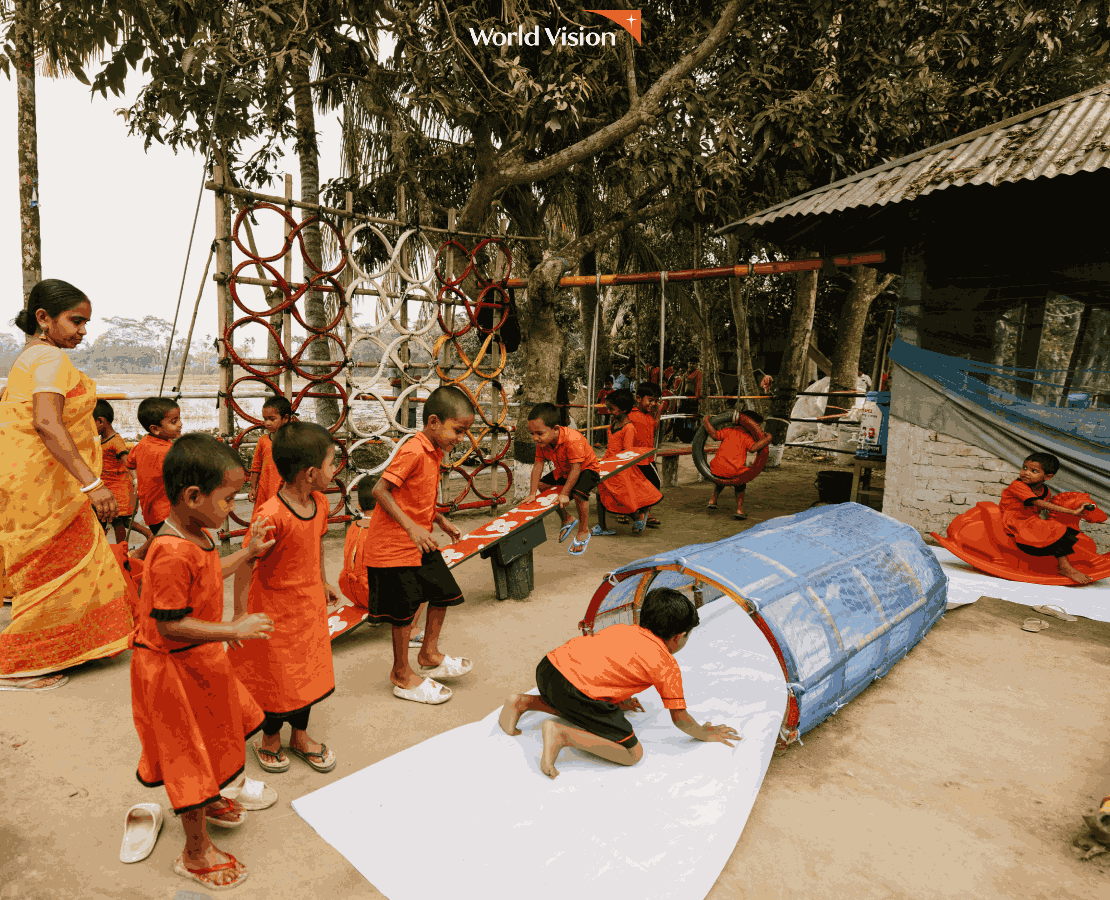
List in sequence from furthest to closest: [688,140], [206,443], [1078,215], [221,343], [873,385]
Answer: [873,385] → [688,140] → [1078,215] → [221,343] → [206,443]

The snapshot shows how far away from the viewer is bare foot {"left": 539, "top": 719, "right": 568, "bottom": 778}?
2.75 m

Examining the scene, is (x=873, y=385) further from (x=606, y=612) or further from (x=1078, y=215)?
Answer: (x=606, y=612)

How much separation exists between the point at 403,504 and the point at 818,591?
212cm

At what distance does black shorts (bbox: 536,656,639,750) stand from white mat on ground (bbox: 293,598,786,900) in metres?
0.15

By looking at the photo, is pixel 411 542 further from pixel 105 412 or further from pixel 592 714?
pixel 105 412

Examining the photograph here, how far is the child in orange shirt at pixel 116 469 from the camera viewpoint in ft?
15.1

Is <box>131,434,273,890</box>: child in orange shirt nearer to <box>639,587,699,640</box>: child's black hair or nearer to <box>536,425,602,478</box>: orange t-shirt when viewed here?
<box>639,587,699,640</box>: child's black hair

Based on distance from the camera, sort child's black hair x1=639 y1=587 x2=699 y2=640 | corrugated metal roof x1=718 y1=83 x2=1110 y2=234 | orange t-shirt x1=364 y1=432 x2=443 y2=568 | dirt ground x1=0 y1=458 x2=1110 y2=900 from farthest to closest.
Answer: corrugated metal roof x1=718 y1=83 x2=1110 y2=234, orange t-shirt x1=364 y1=432 x2=443 y2=568, child's black hair x1=639 y1=587 x2=699 y2=640, dirt ground x1=0 y1=458 x2=1110 y2=900

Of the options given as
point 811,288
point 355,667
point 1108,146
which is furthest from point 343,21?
point 811,288

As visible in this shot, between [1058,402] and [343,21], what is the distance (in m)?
7.48

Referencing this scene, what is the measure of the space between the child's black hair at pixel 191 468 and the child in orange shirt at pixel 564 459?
302cm

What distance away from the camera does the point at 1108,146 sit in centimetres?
514

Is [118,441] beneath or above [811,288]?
beneath

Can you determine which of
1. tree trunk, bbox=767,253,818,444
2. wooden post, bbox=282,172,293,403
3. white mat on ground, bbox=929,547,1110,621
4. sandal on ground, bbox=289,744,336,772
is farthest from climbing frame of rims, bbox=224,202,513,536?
tree trunk, bbox=767,253,818,444
